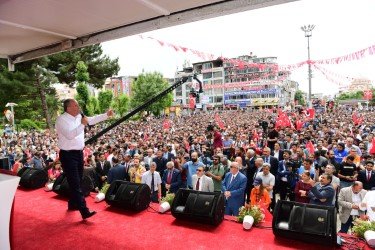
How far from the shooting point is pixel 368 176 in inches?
255

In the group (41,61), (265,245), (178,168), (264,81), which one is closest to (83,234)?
(265,245)

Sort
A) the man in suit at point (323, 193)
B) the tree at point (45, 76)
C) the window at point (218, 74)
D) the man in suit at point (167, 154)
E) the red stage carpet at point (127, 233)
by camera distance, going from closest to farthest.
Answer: the red stage carpet at point (127, 233)
the man in suit at point (323, 193)
the man in suit at point (167, 154)
the tree at point (45, 76)
the window at point (218, 74)

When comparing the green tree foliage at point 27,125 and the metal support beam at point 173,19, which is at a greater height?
the metal support beam at point 173,19

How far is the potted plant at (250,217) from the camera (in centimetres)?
354

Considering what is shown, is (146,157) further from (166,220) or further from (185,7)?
(185,7)

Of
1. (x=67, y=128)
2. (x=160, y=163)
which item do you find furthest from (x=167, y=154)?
(x=67, y=128)

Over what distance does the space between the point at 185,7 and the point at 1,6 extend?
2166mm

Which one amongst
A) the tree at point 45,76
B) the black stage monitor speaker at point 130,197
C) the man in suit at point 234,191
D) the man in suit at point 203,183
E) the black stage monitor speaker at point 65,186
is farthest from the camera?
the tree at point 45,76

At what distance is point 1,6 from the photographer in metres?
3.35

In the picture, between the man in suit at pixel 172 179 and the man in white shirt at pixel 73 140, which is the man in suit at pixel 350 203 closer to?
the man in suit at pixel 172 179

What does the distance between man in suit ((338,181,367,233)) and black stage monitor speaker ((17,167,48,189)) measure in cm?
595

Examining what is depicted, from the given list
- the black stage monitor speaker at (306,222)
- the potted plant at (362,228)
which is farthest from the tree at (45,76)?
the potted plant at (362,228)

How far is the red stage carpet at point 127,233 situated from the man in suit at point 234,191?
7.54 feet

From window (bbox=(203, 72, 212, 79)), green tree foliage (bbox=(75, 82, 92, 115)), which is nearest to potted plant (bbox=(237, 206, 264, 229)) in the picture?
green tree foliage (bbox=(75, 82, 92, 115))
